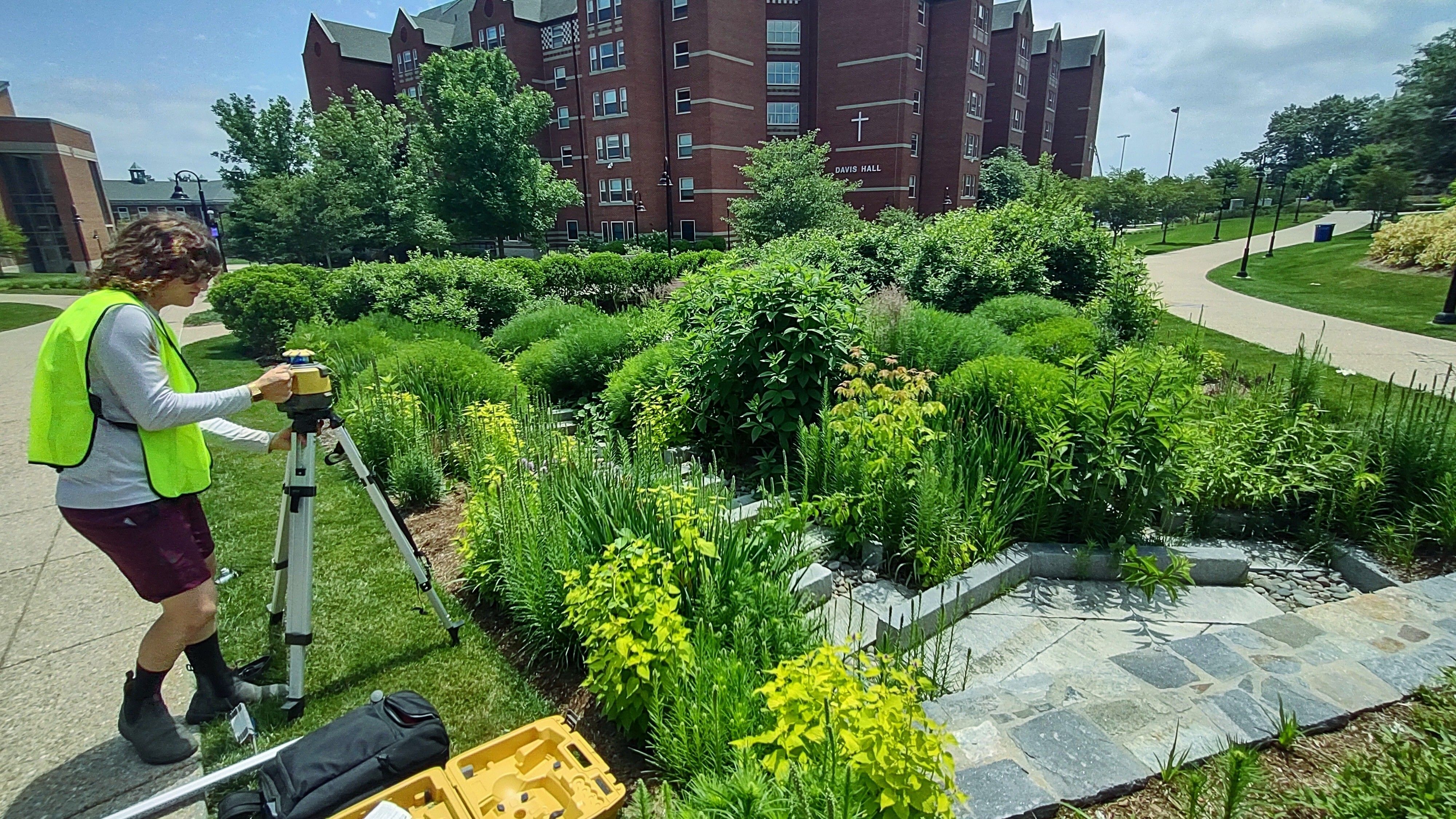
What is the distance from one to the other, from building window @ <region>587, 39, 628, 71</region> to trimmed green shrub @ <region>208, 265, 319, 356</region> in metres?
33.1

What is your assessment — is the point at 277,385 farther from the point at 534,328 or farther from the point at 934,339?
the point at 534,328

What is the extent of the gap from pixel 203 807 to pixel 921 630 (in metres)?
2.91

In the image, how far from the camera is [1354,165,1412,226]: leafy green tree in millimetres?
30938

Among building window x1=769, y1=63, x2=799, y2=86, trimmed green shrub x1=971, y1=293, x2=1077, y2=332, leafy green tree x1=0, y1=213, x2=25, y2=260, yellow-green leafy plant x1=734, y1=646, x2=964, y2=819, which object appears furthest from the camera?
building window x1=769, y1=63, x2=799, y2=86

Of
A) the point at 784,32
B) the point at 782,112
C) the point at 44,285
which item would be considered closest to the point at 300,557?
the point at 44,285

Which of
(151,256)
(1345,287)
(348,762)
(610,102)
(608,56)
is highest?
(608,56)

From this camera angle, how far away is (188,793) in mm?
2176

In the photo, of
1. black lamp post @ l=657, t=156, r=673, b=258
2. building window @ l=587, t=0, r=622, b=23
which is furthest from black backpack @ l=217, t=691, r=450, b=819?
building window @ l=587, t=0, r=622, b=23

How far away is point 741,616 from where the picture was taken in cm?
279

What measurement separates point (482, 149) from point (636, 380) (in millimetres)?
27845

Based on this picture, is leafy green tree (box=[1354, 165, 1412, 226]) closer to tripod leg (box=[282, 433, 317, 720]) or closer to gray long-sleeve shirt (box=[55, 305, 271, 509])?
tripod leg (box=[282, 433, 317, 720])

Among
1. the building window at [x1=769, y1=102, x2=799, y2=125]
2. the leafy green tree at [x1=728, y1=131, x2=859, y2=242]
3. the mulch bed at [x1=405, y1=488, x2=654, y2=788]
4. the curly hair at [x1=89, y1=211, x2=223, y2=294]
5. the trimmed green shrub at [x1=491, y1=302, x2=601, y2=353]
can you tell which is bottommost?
the mulch bed at [x1=405, y1=488, x2=654, y2=788]

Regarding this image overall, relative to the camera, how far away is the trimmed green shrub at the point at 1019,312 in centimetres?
796

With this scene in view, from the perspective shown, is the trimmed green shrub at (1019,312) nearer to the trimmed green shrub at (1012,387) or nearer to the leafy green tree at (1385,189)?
the trimmed green shrub at (1012,387)
